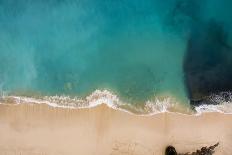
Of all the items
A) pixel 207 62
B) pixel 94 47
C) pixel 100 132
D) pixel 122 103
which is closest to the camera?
pixel 100 132

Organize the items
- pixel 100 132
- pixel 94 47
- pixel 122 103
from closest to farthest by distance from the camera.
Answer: pixel 100 132 < pixel 122 103 < pixel 94 47

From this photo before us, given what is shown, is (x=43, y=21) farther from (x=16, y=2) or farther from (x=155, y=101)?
(x=155, y=101)

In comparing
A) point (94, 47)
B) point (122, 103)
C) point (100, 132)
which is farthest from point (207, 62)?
point (100, 132)

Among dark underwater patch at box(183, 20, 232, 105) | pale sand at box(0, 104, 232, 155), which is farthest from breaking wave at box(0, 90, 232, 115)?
dark underwater patch at box(183, 20, 232, 105)

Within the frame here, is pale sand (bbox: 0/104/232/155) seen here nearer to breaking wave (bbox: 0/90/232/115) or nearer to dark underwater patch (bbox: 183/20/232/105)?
breaking wave (bbox: 0/90/232/115)

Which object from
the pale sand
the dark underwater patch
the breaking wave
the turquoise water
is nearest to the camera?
the pale sand

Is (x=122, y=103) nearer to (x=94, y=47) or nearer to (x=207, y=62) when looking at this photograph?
(x=94, y=47)

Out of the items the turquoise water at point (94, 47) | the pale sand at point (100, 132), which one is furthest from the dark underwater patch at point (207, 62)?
the pale sand at point (100, 132)
